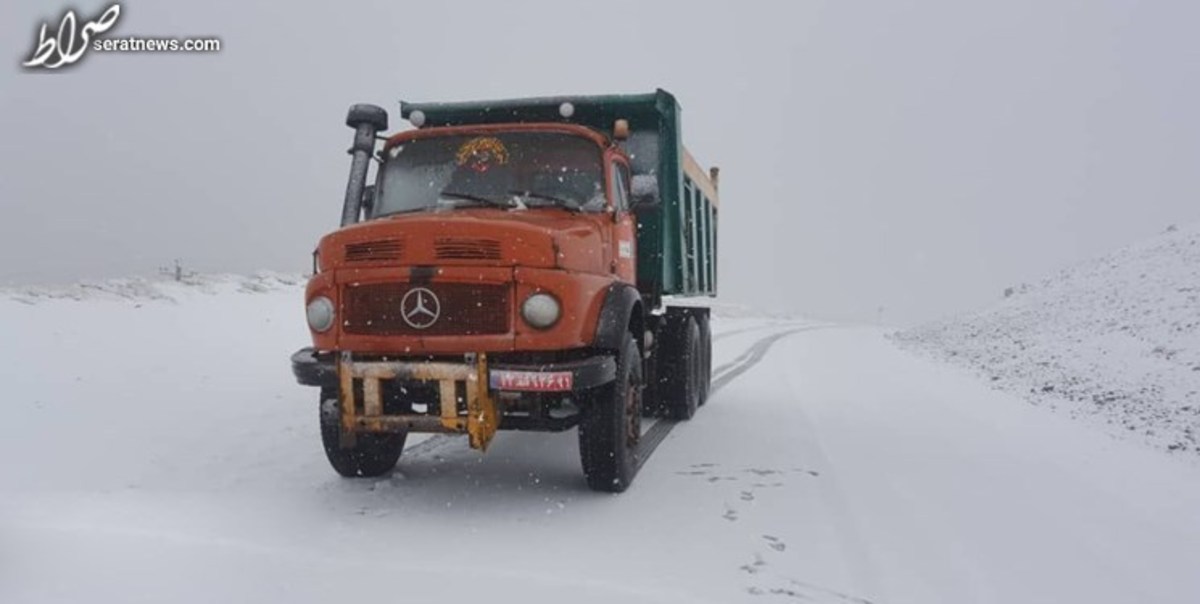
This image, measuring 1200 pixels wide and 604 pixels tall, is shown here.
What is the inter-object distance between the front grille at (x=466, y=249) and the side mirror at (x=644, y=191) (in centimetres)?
173

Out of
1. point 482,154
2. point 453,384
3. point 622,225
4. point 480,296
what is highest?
point 482,154

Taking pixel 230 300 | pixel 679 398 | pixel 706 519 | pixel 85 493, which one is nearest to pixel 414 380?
pixel 706 519

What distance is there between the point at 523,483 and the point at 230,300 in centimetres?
1647

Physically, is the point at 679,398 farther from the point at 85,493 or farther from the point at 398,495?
the point at 85,493

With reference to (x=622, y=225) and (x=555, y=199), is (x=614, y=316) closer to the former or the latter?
(x=555, y=199)

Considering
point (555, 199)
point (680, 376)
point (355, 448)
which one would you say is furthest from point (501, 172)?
point (680, 376)

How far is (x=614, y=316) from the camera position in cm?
534

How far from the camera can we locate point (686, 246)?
29.6 feet

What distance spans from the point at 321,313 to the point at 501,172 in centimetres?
169

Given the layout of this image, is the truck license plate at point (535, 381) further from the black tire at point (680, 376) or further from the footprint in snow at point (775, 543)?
the black tire at point (680, 376)

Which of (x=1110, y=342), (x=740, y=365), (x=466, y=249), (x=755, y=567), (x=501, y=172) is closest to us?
(x=755, y=567)

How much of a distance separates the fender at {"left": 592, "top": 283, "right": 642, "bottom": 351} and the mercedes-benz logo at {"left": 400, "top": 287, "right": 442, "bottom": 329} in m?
1.03

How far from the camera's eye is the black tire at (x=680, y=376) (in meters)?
8.58

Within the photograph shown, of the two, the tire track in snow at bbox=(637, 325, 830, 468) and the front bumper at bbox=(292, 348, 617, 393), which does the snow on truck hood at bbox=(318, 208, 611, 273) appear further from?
the tire track in snow at bbox=(637, 325, 830, 468)
